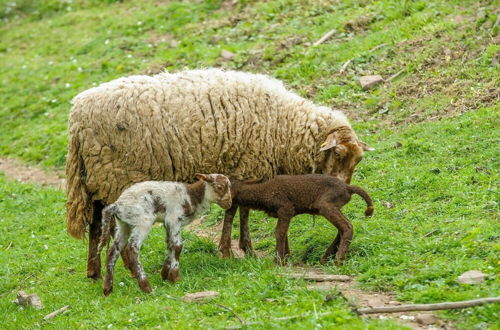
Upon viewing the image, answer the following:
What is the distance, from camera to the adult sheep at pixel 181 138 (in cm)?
920

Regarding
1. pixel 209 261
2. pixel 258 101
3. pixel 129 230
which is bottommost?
pixel 209 261

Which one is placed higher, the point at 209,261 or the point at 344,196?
the point at 344,196

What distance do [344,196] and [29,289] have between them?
4.03 m

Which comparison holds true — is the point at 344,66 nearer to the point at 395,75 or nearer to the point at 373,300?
the point at 395,75

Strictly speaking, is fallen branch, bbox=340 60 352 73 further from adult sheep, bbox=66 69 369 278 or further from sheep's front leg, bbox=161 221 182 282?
sheep's front leg, bbox=161 221 182 282

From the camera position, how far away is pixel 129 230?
8602 mm

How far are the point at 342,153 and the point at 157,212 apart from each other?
2614 mm

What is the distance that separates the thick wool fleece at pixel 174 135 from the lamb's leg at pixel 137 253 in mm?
980

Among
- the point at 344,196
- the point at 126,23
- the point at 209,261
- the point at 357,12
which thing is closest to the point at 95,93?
the point at 209,261

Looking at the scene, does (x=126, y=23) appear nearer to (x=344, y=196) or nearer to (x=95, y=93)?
(x=95, y=93)

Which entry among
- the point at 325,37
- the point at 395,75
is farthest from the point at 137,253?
the point at 325,37

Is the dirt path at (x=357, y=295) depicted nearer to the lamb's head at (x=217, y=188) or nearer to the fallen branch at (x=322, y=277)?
the fallen branch at (x=322, y=277)

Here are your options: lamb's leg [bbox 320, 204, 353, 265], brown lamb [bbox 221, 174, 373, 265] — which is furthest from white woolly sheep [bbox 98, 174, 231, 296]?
lamb's leg [bbox 320, 204, 353, 265]

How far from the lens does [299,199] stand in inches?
344
